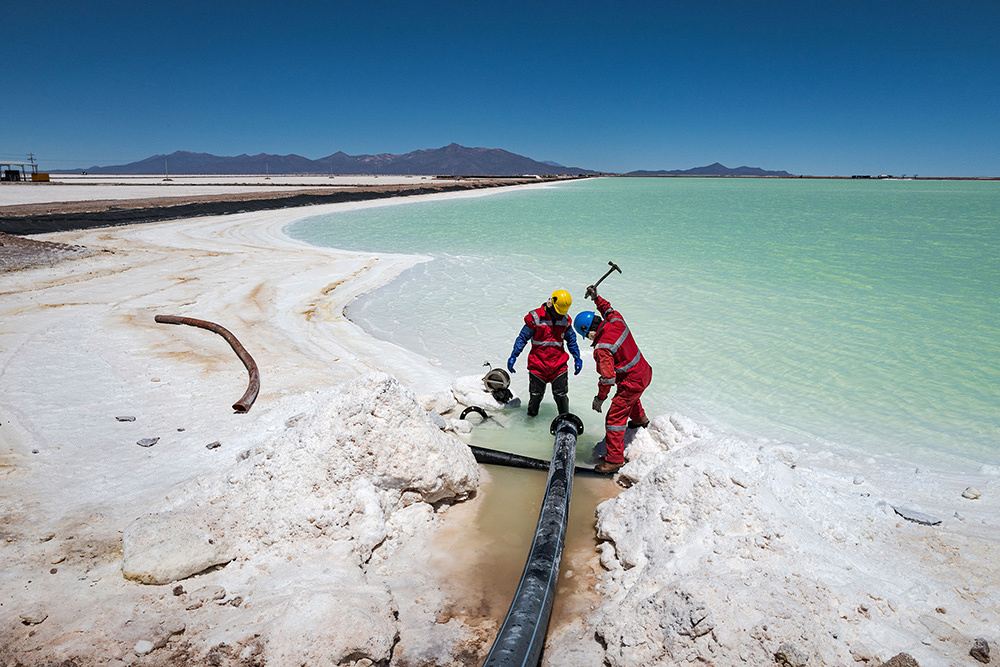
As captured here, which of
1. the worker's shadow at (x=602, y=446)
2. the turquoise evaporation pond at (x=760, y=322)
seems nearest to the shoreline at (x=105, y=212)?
the turquoise evaporation pond at (x=760, y=322)

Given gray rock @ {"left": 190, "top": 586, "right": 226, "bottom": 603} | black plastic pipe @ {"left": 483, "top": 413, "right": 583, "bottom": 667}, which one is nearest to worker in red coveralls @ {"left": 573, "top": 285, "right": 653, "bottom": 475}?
black plastic pipe @ {"left": 483, "top": 413, "right": 583, "bottom": 667}

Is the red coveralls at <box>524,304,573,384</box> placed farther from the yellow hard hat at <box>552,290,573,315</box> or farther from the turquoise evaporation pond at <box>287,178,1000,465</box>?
the turquoise evaporation pond at <box>287,178,1000,465</box>

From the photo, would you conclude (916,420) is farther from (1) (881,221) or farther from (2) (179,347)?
(1) (881,221)

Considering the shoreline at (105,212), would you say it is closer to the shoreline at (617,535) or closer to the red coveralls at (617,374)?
the shoreline at (617,535)

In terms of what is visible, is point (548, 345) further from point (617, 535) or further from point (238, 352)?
point (238, 352)

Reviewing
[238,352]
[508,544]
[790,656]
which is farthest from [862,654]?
[238,352]

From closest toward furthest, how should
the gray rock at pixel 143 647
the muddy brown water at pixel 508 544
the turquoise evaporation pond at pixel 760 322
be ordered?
the gray rock at pixel 143 647, the muddy brown water at pixel 508 544, the turquoise evaporation pond at pixel 760 322
